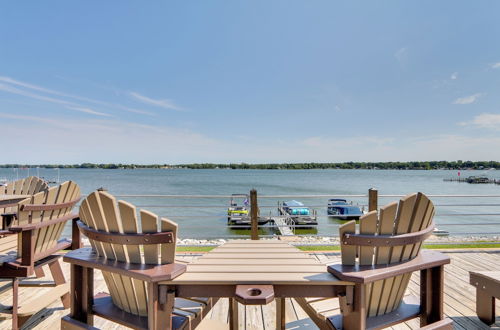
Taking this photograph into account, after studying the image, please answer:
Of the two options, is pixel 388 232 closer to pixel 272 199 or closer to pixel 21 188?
pixel 21 188

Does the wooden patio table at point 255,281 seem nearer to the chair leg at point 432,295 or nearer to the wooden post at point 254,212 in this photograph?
the chair leg at point 432,295

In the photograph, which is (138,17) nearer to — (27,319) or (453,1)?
(27,319)

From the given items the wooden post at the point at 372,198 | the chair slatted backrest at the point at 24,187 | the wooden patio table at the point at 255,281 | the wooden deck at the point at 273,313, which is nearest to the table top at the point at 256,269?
the wooden patio table at the point at 255,281

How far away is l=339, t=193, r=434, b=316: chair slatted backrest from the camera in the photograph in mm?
1126

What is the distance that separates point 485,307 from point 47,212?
12.9ft

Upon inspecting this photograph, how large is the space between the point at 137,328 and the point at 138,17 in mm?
9889

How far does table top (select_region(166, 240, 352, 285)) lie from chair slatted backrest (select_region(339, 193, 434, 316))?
0.19 meters

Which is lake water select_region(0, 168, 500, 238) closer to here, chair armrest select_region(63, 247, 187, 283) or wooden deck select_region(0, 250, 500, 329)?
wooden deck select_region(0, 250, 500, 329)

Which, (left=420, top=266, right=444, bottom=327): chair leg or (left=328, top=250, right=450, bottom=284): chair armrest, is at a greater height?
(left=328, top=250, right=450, bottom=284): chair armrest

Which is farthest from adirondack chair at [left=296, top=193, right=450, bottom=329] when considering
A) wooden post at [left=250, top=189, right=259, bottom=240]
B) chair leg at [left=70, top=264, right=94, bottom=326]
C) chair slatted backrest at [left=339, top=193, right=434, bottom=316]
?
wooden post at [left=250, top=189, right=259, bottom=240]

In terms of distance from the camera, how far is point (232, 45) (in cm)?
1043

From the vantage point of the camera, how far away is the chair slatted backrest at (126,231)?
3.64ft

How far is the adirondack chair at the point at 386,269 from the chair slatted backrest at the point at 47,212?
2.15 m

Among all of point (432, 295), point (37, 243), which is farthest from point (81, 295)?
point (432, 295)
